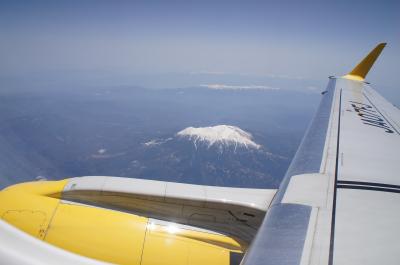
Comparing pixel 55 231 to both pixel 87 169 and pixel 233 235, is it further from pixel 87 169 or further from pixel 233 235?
pixel 87 169

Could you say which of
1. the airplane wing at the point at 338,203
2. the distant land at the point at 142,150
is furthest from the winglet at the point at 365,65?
the distant land at the point at 142,150

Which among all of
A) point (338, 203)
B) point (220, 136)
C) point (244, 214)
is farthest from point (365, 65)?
point (220, 136)

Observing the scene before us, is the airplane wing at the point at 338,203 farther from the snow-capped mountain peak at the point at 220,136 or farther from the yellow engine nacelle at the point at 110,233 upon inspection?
the snow-capped mountain peak at the point at 220,136

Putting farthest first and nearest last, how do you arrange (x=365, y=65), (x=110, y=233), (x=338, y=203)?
1. (x=365, y=65)
2. (x=110, y=233)
3. (x=338, y=203)

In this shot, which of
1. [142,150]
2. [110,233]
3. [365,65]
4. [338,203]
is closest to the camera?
[338,203]

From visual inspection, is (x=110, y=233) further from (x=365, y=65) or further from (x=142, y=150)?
(x=142, y=150)

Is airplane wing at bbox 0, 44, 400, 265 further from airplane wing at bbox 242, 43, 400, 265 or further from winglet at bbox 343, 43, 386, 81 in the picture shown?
winglet at bbox 343, 43, 386, 81
